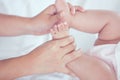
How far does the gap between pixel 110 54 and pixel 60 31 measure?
0.19 metres

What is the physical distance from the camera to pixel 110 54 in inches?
37.5

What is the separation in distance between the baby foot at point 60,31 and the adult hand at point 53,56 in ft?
0.04

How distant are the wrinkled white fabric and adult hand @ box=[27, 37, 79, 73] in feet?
0.36

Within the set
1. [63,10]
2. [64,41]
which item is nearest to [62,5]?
[63,10]

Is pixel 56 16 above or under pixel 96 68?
above

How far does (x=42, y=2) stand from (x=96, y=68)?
1.44ft

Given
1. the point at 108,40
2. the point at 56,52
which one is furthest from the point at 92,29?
the point at 56,52

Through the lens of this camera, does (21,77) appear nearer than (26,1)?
Yes

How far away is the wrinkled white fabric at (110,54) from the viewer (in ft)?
3.01

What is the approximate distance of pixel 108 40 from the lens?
39.6 inches

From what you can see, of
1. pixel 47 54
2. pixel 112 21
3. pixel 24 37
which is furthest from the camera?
pixel 24 37

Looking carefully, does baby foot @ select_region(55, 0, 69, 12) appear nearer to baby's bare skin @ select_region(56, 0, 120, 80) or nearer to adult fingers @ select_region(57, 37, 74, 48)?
baby's bare skin @ select_region(56, 0, 120, 80)

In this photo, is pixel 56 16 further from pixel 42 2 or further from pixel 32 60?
pixel 42 2

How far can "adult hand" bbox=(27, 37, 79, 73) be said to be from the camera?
865mm
